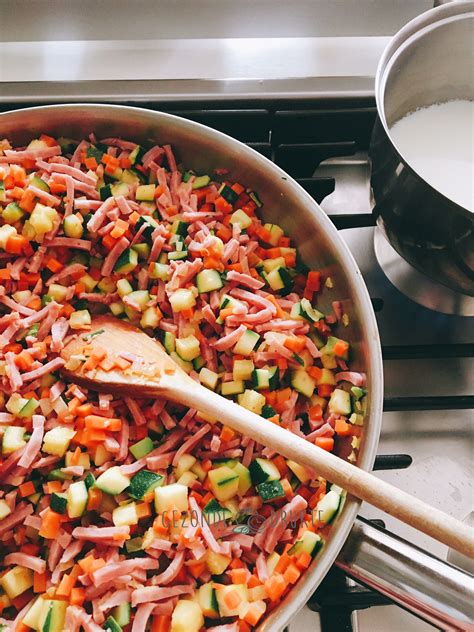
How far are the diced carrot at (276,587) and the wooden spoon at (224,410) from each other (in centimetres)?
18

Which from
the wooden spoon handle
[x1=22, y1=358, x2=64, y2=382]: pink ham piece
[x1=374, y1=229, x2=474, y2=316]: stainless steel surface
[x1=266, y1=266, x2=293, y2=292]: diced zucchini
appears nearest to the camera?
the wooden spoon handle

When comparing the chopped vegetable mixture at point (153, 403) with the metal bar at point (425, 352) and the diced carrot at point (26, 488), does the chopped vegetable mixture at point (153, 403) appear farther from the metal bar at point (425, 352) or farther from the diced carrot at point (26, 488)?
the metal bar at point (425, 352)

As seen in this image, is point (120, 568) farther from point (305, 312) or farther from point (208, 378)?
point (305, 312)

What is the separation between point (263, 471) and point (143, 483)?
202 millimetres

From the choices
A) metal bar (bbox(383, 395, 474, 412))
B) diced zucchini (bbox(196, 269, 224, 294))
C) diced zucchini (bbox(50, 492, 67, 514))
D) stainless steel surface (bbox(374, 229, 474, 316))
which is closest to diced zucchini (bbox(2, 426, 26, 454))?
diced zucchini (bbox(50, 492, 67, 514))

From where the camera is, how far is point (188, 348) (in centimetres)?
114

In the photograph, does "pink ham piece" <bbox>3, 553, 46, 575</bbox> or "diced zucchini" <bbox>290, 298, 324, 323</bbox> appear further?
"diced zucchini" <bbox>290, 298, 324, 323</bbox>

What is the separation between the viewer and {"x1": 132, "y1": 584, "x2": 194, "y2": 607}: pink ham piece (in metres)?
0.98

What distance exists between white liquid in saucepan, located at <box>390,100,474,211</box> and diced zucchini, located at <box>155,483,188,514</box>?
69 centimetres

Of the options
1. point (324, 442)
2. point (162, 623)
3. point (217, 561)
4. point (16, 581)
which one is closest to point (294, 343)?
point (324, 442)

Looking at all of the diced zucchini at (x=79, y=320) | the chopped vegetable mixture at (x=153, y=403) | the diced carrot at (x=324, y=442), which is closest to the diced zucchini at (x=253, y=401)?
the chopped vegetable mixture at (x=153, y=403)

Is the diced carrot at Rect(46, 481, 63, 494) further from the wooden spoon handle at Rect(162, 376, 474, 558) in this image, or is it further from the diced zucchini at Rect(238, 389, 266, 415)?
the diced zucchini at Rect(238, 389, 266, 415)

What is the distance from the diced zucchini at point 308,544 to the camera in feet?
3.26

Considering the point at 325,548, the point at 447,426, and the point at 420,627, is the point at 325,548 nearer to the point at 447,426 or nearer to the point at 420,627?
the point at 420,627
